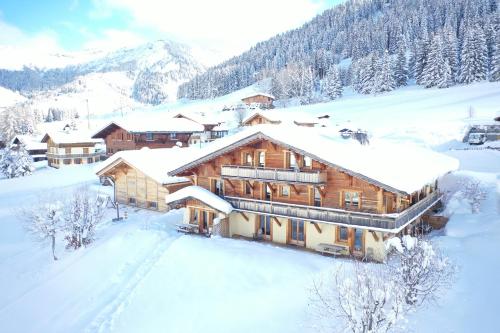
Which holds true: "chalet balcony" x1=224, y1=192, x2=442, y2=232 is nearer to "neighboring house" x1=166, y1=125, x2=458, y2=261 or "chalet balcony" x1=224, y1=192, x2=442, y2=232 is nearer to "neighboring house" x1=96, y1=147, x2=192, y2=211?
"neighboring house" x1=166, y1=125, x2=458, y2=261

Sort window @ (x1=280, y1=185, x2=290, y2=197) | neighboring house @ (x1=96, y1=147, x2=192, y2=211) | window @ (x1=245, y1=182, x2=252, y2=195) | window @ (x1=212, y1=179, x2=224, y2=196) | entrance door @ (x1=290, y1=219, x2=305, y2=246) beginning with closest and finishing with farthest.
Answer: entrance door @ (x1=290, y1=219, x2=305, y2=246), window @ (x1=280, y1=185, x2=290, y2=197), window @ (x1=245, y1=182, x2=252, y2=195), window @ (x1=212, y1=179, x2=224, y2=196), neighboring house @ (x1=96, y1=147, x2=192, y2=211)

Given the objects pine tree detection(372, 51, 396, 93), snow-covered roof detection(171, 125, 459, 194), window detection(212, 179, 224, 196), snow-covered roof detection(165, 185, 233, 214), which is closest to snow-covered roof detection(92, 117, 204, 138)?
window detection(212, 179, 224, 196)

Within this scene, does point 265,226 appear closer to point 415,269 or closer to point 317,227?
point 317,227

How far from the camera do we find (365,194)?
2388cm

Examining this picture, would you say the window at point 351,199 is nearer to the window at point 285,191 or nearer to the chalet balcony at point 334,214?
the chalet balcony at point 334,214

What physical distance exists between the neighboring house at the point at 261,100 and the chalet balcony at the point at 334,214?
9973cm

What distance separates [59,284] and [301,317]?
51.2 feet

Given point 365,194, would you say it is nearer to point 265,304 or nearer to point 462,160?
point 265,304

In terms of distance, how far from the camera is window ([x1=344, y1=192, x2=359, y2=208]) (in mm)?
24297

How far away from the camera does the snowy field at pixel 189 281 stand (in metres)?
17.9

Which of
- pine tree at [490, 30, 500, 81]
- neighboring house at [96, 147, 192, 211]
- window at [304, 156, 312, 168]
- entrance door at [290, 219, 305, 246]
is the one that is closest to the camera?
window at [304, 156, 312, 168]

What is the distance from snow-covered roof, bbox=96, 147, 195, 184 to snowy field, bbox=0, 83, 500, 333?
3425 mm

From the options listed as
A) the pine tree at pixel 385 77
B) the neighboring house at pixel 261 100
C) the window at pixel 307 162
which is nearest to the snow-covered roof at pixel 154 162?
the window at pixel 307 162

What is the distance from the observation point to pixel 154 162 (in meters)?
38.4
